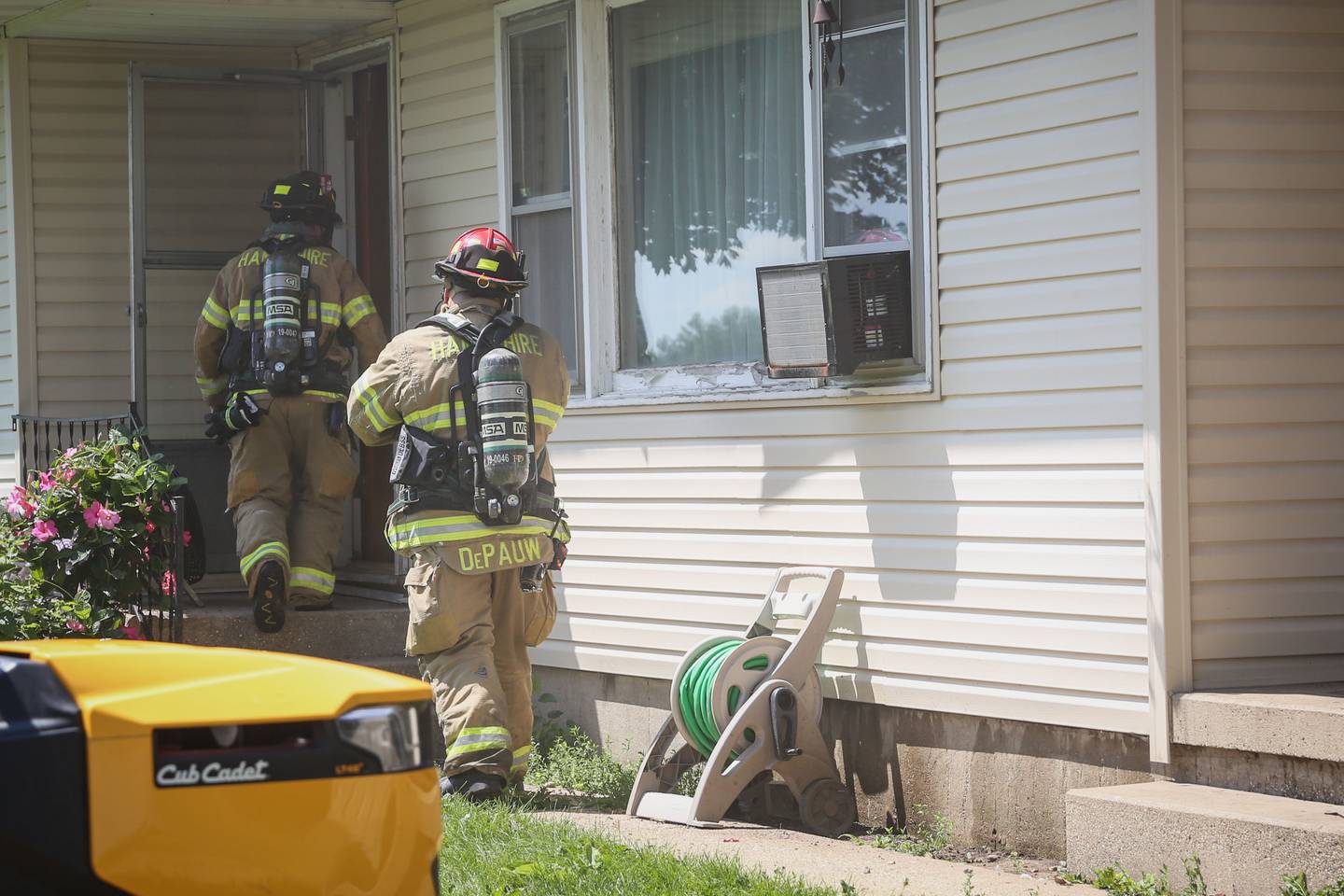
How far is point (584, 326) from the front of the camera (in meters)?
7.95

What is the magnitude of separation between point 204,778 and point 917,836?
175 inches

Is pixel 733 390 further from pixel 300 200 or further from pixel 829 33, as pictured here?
pixel 300 200

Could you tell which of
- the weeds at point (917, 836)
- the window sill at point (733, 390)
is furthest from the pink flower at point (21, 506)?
the weeds at point (917, 836)

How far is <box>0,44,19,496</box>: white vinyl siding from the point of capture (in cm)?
934

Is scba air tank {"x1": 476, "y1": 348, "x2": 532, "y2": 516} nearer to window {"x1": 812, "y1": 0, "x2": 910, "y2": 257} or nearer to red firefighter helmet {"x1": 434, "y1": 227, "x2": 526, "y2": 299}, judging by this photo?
red firefighter helmet {"x1": 434, "y1": 227, "x2": 526, "y2": 299}

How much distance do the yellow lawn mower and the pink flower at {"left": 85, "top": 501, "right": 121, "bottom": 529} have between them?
16.6 ft

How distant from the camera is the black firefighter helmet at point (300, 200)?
8359mm

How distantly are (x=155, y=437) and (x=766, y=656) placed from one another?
183 inches

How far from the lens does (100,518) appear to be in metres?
7.51

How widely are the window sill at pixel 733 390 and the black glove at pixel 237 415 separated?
5.29ft

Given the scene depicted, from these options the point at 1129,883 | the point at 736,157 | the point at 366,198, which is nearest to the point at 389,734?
the point at 1129,883

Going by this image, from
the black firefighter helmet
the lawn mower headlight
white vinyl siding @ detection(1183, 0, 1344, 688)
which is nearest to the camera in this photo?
the lawn mower headlight

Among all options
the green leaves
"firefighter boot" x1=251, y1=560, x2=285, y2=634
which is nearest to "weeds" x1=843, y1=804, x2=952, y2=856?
"firefighter boot" x1=251, y1=560, x2=285, y2=634

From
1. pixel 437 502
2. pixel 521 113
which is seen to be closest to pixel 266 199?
pixel 521 113
